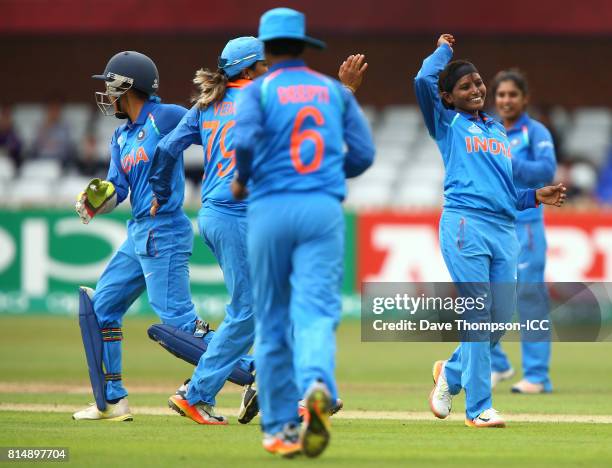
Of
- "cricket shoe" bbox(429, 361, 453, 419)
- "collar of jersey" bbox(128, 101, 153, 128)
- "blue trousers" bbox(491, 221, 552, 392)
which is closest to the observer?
"cricket shoe" bbox(429, 361, 453, 419)

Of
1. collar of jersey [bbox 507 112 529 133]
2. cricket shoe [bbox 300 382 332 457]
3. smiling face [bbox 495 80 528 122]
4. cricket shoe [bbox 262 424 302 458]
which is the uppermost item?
smiling face [bbox 495 80 528 122]

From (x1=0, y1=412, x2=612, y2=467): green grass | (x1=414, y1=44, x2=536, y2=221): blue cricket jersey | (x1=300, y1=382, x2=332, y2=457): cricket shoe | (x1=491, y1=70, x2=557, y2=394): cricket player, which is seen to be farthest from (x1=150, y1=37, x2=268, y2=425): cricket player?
(x1=491, y1=70, x2=557, y2=394): cricket player

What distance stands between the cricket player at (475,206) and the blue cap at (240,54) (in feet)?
3.95

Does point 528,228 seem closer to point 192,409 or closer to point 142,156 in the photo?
point 142,156

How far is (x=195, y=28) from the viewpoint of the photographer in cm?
2384

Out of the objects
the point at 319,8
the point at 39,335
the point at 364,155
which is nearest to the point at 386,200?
the point at 319,8

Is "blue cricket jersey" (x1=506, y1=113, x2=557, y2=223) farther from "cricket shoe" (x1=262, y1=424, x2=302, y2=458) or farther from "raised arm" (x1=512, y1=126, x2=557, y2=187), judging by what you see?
"cricket shoe" (x1=262, y1=424, x2=302, y2=458)

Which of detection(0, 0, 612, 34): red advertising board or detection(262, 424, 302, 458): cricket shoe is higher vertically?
detection(0, 0, 612, 34): red advertising board

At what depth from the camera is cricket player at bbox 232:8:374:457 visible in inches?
289

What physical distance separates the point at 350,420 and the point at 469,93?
8.58 feet

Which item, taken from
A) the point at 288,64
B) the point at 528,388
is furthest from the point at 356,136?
the point at 528,388

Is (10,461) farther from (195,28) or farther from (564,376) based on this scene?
(195,28)

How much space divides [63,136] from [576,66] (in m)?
10.1

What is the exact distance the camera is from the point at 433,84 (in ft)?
30.3
